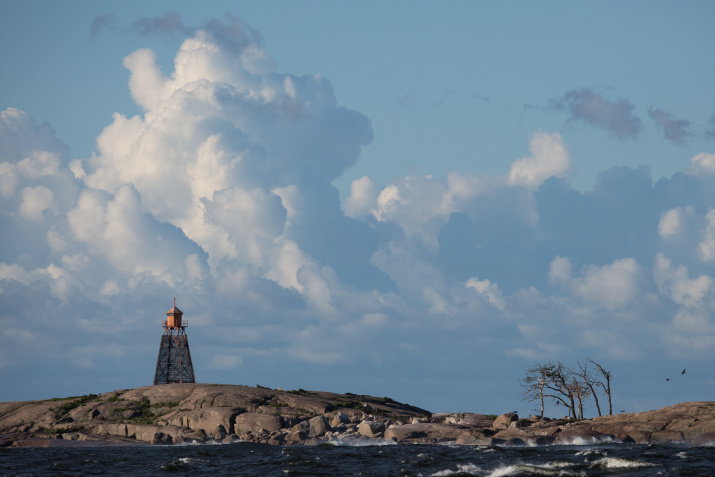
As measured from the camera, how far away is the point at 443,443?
52.5 metres

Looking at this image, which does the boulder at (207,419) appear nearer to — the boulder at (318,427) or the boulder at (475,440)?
the boulder at (318,427)

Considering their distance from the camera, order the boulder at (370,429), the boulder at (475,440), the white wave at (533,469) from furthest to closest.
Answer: the boulder at (370,429) < the boulder at (475,440) < the white wave at (533,469)

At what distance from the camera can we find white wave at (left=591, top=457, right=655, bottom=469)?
104 ft

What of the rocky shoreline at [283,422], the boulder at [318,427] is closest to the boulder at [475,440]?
the rocky shoreline at [283,422]

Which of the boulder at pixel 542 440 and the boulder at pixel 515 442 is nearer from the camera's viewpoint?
the boulder at pixel 515 442

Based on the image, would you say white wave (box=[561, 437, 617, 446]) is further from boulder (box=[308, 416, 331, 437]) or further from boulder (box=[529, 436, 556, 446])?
boulder (box=[308, 416, 331, 437])

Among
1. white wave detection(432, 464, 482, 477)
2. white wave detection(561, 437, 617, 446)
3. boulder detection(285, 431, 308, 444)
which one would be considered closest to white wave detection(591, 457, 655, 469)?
white wave detection(432, 464, 482, 477)

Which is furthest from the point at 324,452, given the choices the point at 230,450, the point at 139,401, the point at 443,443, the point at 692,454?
the point at 139,401

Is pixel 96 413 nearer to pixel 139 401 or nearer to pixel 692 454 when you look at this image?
pixel 139 401

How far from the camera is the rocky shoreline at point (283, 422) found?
49.9 m

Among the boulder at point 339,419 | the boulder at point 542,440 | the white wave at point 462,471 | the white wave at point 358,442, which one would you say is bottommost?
the white wave at point 462,471

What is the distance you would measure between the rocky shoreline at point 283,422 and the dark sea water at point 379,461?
4120 millimetres

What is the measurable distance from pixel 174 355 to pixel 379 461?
5299 centimetres

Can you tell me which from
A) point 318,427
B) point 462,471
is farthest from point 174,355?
point 462,471
